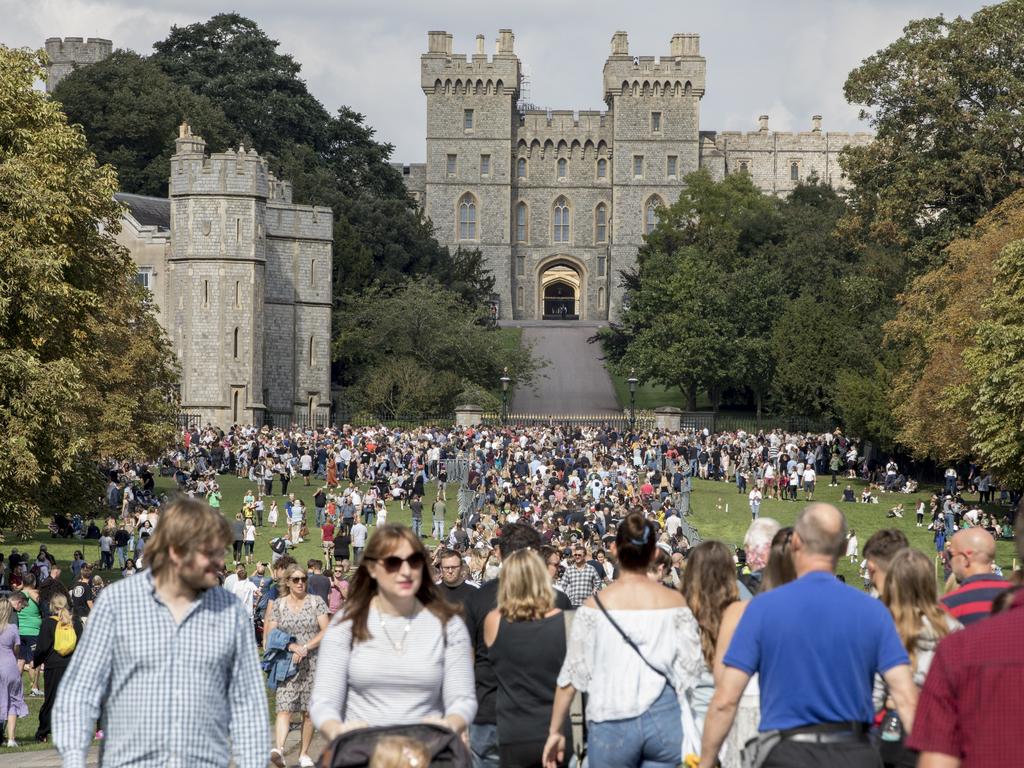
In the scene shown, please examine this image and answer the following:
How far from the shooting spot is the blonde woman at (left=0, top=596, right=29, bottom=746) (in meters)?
12.9

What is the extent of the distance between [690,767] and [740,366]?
61.0 m

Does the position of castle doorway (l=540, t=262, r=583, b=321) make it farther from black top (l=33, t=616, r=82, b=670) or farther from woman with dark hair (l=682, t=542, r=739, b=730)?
woman with dark hair (l=682, t=542, r=739, b=730)

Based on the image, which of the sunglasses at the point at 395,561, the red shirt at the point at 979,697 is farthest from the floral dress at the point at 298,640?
the red shirt at the point at 979,697

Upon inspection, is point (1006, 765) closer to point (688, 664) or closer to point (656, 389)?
point (688, 664)

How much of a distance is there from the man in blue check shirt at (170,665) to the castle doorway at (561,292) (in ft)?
319

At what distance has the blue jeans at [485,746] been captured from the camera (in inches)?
305

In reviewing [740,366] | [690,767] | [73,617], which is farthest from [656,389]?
[690,767]

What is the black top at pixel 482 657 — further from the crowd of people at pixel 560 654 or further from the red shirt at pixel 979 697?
the red shirt at pixel 979 697

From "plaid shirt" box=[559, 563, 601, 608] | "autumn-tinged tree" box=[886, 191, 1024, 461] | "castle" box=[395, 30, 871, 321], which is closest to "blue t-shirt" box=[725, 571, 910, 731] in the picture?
"plaid shirt" box=[559, 563, 601, 608]

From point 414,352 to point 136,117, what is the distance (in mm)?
16705

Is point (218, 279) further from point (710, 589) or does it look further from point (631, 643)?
point (631, 643)

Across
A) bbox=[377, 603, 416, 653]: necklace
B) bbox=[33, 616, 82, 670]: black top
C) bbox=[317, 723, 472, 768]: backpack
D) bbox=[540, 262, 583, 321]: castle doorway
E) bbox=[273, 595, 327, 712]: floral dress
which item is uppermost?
bbox=[540, 262, 583, 321]: castle doorway

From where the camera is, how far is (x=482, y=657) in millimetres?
7918

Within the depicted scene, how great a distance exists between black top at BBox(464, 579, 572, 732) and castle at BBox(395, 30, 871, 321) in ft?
297
